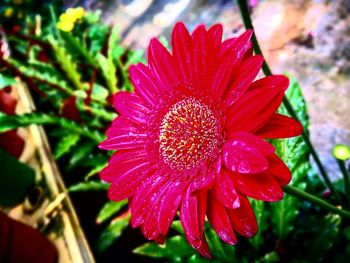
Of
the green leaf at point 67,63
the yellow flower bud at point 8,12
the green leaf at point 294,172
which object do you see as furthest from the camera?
the yellow flower bud at point 8,12

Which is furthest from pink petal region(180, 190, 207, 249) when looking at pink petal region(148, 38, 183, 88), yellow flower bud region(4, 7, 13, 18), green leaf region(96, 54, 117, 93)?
yellow flower bud region(4, 7, 13, 18)

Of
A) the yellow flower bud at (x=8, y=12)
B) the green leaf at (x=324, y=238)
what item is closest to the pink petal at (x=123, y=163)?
the green leaf at (x=324, y=238)

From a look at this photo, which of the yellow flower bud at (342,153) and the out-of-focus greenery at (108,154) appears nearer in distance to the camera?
the yellow flower bud at (342,153)

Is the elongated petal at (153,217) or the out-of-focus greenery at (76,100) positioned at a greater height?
the out-of-focus greenery at (76,100)

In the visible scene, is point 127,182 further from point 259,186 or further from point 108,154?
point 108,154

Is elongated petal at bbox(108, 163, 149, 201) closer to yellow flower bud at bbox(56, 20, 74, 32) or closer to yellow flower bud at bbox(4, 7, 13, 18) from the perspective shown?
yellow flower bud at bbox(56, 20, 74, 32)

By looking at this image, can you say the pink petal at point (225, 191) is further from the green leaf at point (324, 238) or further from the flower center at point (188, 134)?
the green leaf at point (324, 238)

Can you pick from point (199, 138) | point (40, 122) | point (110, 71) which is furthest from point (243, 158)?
point (110, 71)
